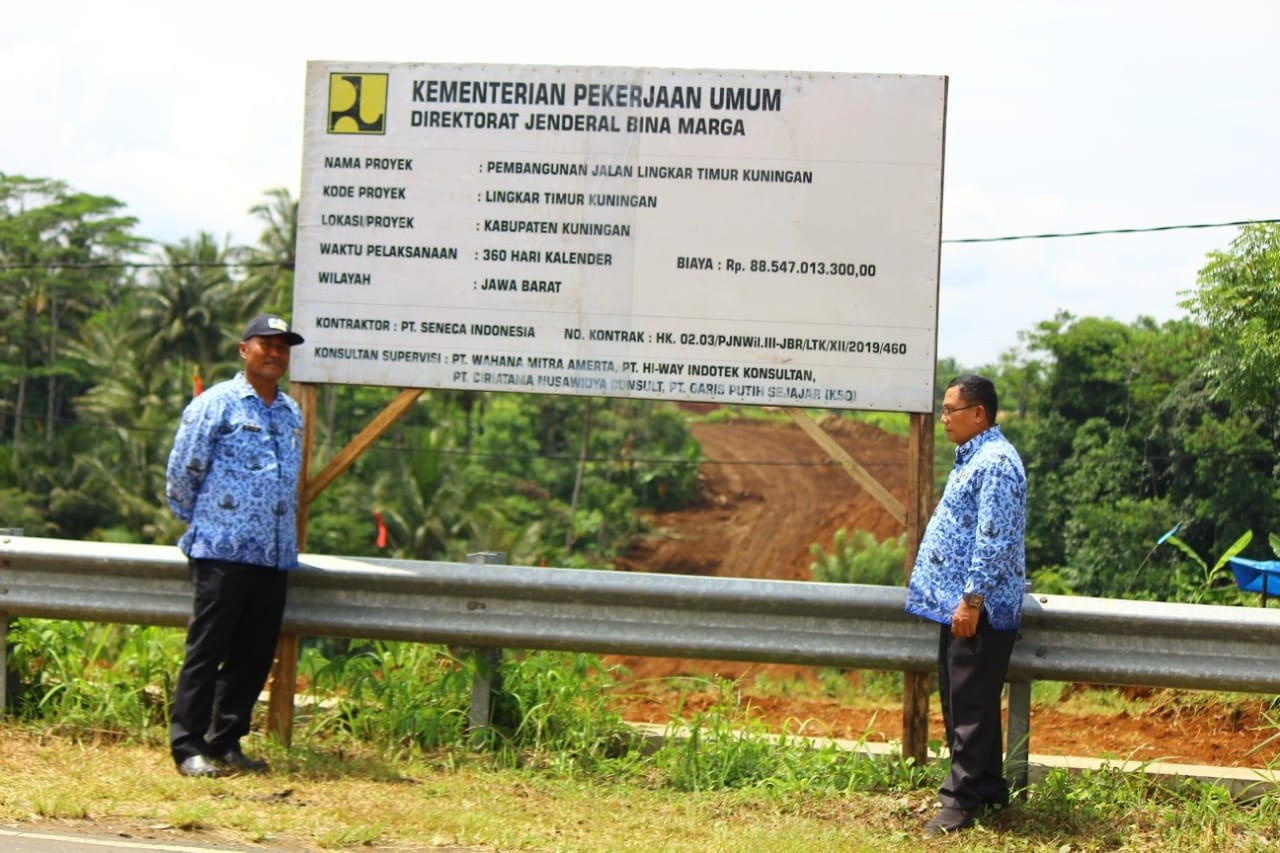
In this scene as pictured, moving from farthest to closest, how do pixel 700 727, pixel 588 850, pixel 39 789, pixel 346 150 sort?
pixel 346 150 → pixel 700 727 → pixel 39 789 → pixel 588 850

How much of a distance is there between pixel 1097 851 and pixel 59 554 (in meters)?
4.55

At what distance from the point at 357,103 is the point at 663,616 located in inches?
113

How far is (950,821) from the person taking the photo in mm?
4969

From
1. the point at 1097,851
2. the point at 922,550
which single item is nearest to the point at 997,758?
the point at 1097,851

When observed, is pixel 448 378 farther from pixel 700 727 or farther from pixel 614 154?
pixel 700 727

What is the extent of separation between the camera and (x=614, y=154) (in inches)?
248

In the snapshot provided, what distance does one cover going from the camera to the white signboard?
608 cm

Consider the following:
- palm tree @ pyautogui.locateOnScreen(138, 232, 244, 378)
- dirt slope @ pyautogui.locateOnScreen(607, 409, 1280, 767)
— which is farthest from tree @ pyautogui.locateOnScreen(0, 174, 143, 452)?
dirt slope @ pyautogui.locateOnScreen(607, 409, 1280, 767)

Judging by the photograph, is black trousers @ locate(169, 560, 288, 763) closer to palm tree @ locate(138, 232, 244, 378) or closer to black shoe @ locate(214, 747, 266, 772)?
black shoe @ locate(214, 747, 266, 772)

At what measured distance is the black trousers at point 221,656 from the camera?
220 inches

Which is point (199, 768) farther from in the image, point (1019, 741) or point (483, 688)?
point (1019, 741)

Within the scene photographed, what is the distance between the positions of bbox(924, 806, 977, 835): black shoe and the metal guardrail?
549mm

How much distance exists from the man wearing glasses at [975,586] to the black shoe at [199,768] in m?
2.83

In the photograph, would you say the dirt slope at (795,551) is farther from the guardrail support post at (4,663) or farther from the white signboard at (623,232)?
the guardrail support post at (4,663)
